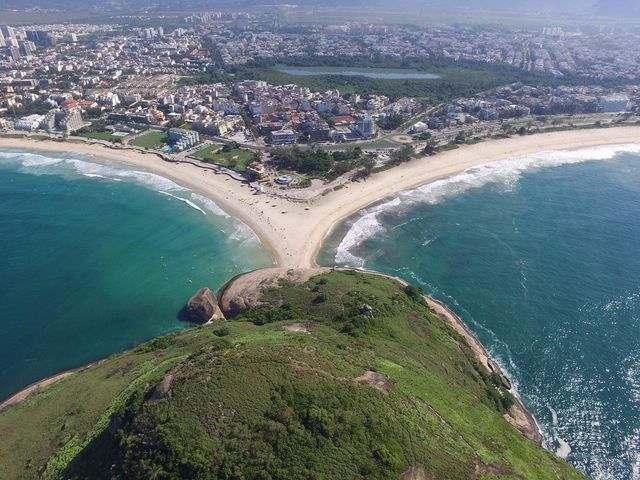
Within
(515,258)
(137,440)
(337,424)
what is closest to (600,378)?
(515,258)

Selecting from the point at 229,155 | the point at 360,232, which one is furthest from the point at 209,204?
the point at 360,232

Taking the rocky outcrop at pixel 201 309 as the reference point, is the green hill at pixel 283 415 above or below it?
above

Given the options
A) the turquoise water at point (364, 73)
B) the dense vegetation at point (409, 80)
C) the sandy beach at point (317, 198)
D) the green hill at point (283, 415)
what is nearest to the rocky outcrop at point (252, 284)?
the sandy beach at point (317, 198)

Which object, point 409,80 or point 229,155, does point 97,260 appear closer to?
point 229,155

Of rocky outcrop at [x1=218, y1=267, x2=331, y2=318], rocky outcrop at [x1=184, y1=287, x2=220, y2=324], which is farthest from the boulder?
rocky outcrop at [x1=218, y1=267, x2=331, y2=318]

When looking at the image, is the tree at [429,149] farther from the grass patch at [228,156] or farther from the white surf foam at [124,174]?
the white surf foam at [124,174]
